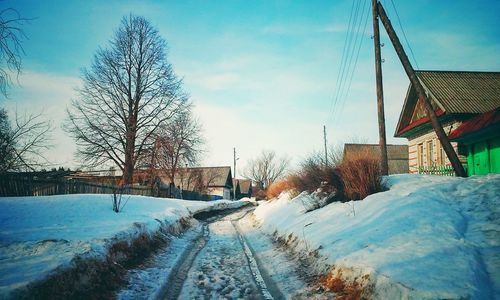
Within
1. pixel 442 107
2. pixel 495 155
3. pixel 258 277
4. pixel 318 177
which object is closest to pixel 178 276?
pixel 258 277

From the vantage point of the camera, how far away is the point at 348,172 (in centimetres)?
868

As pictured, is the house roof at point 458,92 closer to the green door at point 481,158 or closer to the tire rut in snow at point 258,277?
the green door at point 481,158

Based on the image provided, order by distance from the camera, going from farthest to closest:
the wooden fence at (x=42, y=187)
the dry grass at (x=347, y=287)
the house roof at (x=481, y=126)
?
1. the house roof at (x=481, y=126)
2. the wooden fence at (x=42, y=187)
3. the dry grass at (x=347, y=287)

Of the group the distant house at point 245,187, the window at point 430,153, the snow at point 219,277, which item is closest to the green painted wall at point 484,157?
the window at point 430,153

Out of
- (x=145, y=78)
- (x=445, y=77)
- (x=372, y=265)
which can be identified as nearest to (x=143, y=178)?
(x=145, y=78)

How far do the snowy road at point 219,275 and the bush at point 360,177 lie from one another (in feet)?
9.61

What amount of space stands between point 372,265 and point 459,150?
15.3 m

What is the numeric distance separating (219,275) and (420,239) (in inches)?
139

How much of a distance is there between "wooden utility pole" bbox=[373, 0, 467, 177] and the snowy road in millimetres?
7032

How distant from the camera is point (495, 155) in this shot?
12.8 meters

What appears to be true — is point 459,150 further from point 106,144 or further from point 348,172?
point 106,144

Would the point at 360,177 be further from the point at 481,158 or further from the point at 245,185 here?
the point at 245,185

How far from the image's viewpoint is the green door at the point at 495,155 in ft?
41.3

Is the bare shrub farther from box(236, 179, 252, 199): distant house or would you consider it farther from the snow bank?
box(236, 179, 252, 199): distant house
